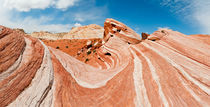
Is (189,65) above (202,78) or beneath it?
above

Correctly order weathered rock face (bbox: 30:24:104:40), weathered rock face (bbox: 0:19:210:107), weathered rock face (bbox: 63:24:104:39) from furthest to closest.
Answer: weathered rock face (bbox: 30:24:104:40), weathered rock face (bbox: 63:24:104:39), weathered rock face (bbox: 0:19:210:107)

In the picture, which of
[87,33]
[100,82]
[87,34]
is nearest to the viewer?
[100,82]

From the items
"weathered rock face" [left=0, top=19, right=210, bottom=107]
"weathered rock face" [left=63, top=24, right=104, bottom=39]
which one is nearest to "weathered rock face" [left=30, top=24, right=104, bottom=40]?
"weathered rock face" [left=63, top=24, right=104, bottom=39]

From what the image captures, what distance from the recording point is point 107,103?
3.90m

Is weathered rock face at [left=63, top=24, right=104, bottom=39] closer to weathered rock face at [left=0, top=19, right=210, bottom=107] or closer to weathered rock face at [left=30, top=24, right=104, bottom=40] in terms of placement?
weathered rock face at [left=30, top=24, right=104, bottom=40]

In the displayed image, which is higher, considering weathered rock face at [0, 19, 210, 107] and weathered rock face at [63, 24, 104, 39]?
weathered rock face at [63, 24, 104, 39]

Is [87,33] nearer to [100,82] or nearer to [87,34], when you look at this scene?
[87,34]

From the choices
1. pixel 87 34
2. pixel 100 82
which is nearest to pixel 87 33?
pixel 87 34

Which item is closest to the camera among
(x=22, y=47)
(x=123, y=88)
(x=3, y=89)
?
(x=3, y=89)

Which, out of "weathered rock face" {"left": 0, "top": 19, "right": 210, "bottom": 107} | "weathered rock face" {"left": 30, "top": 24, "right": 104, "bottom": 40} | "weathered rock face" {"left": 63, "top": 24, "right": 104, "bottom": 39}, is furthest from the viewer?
"weathered rock face" {"left": 30, "top": 24, "right": 104, "bottom": 40}

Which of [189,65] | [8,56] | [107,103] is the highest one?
[8,56]

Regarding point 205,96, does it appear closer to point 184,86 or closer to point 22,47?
point 184,86

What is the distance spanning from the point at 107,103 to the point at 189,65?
456 centimetres

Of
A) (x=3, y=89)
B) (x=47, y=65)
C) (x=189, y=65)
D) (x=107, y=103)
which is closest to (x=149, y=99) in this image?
(x=107, y=103)
